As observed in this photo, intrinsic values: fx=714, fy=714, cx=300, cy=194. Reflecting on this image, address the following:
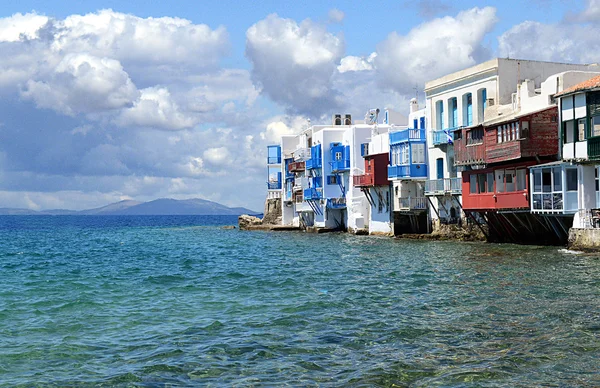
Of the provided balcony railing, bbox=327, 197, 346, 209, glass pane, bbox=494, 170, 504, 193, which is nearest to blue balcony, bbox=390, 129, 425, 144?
glass pane, bbox=494, 170, 504, 193

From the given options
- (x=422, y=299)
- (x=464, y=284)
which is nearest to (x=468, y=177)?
(x=464, y=284)

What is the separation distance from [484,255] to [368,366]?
24399mm

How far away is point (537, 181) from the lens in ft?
126

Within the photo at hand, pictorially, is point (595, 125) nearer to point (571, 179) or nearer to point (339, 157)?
point (571, 179)

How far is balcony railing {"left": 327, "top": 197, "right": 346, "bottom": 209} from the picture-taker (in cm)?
7081

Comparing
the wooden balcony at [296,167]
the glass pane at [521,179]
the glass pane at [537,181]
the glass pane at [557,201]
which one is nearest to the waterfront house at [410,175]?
the glass pane at [521,179]

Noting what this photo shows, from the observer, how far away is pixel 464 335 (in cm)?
1636

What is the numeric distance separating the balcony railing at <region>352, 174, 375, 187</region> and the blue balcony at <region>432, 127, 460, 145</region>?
369 inches

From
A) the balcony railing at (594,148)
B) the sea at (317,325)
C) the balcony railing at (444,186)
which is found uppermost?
the balcony railing at (594,148)

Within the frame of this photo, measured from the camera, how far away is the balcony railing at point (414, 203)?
54.2 metres

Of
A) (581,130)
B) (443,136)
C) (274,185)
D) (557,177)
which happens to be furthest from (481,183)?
(274,185)

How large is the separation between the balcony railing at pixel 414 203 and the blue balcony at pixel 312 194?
→ 62.9 ft

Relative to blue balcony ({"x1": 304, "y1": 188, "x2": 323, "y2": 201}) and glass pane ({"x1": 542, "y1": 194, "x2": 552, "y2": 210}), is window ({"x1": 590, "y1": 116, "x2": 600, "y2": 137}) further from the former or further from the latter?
blue balcony ({"x1": 304, "y1": 188, "x2": 323, "y2": 201})

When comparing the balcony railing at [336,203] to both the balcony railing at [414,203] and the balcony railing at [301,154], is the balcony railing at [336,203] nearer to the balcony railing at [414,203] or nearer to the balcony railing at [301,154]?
the balcony railing at [301,154]
